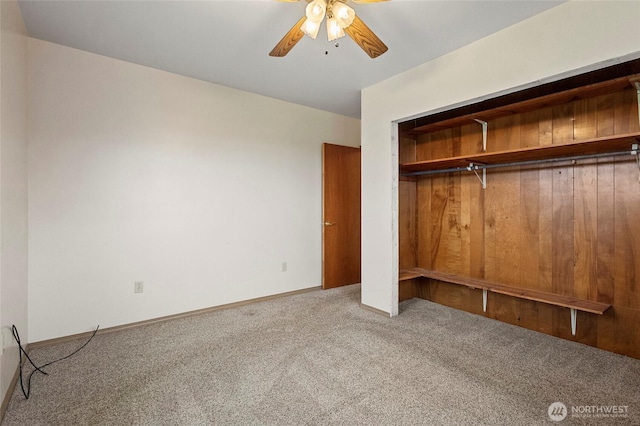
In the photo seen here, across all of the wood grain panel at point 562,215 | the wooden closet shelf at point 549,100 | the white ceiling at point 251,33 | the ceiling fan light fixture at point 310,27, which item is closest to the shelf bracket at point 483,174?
the wooden closet shelf at point 549,100

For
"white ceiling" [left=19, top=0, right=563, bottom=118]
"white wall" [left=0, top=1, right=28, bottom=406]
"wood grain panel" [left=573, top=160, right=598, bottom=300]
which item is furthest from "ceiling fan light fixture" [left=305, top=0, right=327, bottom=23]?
"wood grain panel" [left=573, top=160, right=598, bottom=300]

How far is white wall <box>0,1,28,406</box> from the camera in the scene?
175 cm

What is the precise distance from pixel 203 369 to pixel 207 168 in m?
2.04

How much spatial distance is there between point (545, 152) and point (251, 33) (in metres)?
2.57

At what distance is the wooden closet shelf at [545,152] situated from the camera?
2.09 m

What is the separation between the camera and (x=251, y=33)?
2357mm

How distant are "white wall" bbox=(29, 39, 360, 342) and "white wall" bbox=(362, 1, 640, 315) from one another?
1.16 meters

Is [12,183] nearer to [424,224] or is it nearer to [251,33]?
[251,33]

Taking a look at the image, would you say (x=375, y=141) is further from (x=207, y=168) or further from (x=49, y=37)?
(x=49, y=37)

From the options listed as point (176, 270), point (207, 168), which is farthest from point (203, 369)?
point (207, 168)

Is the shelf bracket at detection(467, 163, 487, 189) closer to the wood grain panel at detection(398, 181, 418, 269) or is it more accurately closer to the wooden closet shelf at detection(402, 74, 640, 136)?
the wooden closet shelf at detection(402, 74, 640, 136)

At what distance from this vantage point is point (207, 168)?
3.34 meters

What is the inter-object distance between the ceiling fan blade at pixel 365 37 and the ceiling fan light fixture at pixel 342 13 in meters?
0.08

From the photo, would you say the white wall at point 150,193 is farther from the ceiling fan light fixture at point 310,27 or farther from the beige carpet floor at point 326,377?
the ceiling fan light fixture at point 310,27
